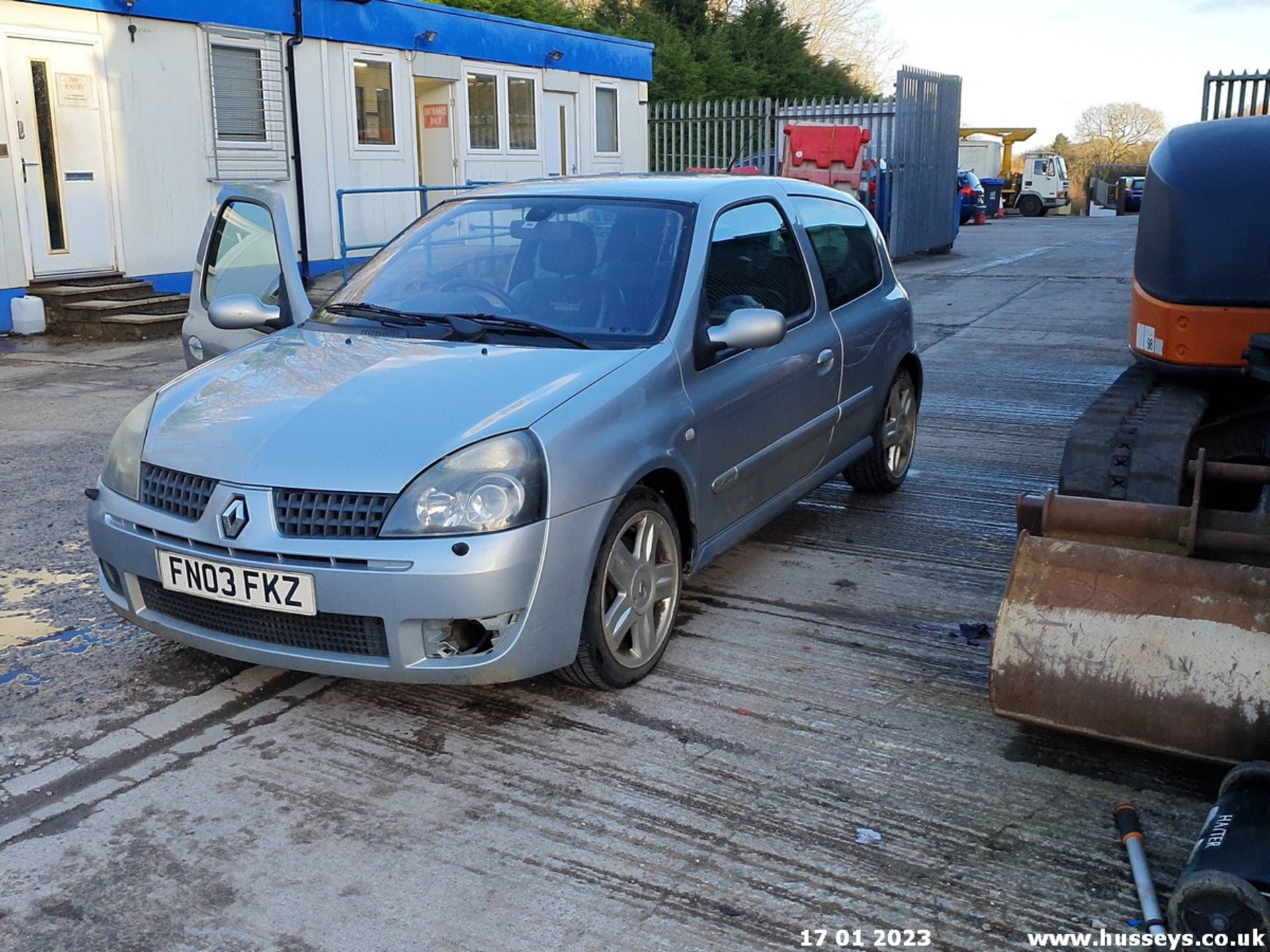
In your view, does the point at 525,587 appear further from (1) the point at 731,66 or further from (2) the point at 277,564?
(1) the point at 731,66

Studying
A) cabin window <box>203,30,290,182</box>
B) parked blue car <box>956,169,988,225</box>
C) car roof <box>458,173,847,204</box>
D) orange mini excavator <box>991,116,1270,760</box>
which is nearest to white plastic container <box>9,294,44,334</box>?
cabin window <box>203,30,290,182</box>

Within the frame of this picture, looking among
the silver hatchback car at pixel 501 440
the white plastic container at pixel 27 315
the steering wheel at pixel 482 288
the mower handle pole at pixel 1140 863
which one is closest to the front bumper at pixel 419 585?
the silver hatchback car at pixel 501 440

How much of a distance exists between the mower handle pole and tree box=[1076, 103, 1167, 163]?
69.4 metres

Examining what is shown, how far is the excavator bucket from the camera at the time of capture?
326 cm

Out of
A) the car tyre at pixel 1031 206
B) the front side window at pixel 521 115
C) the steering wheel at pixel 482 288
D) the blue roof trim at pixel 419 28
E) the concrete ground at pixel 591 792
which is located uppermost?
the blue roof trim at pixel 419 28

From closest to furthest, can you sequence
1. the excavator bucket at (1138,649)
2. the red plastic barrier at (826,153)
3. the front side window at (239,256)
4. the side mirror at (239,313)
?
the excavator bucket at (1138,649) < the side mirror at (239,313) < the front side window at (239,256) < the red plastic barrier at (826,153)

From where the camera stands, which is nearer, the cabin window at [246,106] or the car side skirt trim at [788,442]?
the car side skirt trim at [788,442]

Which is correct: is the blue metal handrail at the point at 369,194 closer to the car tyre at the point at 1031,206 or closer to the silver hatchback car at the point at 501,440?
the silver hatchback car at the point at 501,440

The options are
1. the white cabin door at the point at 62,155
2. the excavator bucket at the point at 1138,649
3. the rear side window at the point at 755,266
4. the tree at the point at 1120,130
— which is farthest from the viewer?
the tree at the point at 1120,130

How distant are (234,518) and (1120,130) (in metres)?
73.7

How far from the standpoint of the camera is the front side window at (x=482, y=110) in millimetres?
19375

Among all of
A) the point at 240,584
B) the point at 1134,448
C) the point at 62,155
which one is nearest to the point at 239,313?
the point at 240,584

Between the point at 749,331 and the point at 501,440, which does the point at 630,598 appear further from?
the point at 749,331

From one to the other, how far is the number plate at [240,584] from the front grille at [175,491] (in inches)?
5.6
